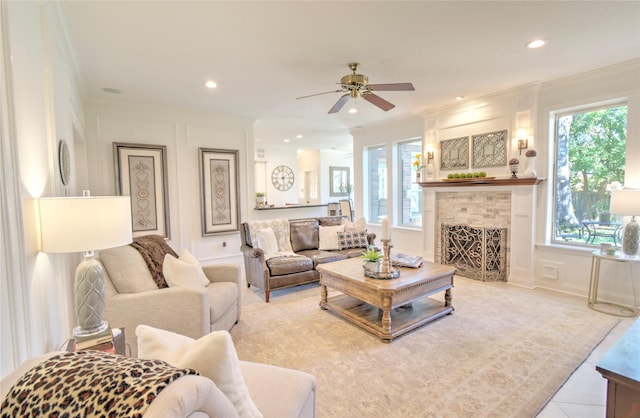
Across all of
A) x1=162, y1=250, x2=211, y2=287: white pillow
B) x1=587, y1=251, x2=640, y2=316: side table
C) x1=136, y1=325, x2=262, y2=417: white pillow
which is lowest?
x1=587, y1=251, x2=640, y2=316: side table

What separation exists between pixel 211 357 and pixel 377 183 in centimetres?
601

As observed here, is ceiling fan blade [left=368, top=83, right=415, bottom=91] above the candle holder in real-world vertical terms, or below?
above

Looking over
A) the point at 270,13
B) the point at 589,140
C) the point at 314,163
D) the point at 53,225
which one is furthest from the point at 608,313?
the point at 314,163

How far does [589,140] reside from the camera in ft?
12.2

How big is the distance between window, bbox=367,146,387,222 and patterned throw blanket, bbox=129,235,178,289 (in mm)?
4590

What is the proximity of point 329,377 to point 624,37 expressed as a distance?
3826 millimetres

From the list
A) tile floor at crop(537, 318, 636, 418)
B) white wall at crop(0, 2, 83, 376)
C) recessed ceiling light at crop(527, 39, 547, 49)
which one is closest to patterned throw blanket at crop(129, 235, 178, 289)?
white wall at crop(0, 2, 83, 376)

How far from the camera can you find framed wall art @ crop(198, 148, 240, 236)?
511 cm

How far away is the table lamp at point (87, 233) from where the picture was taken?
4.56ft

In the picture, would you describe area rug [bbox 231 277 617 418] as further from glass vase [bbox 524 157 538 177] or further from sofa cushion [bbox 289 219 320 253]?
glass vase [bbox 524 157 538 177]

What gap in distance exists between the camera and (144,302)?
7.23ft

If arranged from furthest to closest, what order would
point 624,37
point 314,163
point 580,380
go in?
point 314,163 → point 624,37 → point 580,380

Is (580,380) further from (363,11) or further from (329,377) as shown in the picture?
(363,11)

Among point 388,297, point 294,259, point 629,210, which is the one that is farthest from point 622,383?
point 294,259
